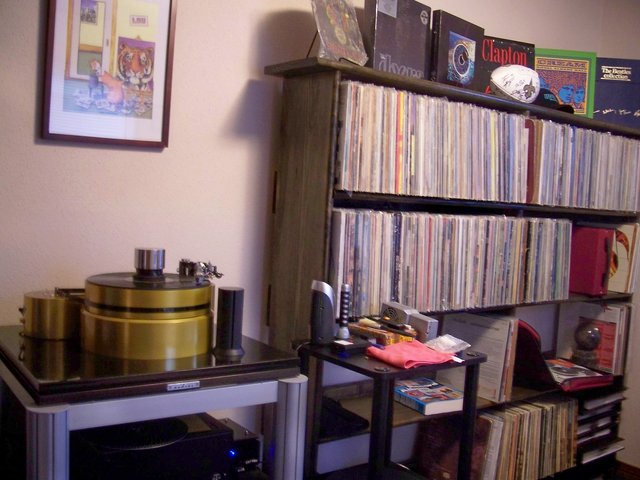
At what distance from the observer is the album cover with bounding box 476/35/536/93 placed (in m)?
2.34

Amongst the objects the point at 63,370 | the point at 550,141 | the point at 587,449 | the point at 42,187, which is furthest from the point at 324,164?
the point at 587,449

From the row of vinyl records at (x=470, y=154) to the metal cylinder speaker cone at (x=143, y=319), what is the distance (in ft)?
2.09

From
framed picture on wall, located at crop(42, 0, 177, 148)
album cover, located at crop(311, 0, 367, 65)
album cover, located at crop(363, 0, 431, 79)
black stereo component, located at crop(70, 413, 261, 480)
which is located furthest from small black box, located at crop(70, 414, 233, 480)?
album cover, located at crop(363, 0, 431, 79)

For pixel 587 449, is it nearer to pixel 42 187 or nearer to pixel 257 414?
pixel 257 414

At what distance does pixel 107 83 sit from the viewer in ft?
5.50

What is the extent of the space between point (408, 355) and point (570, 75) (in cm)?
173

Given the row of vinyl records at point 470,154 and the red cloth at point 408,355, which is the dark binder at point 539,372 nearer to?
the row of vinyl records at point 470,154

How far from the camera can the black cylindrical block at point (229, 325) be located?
138 cm

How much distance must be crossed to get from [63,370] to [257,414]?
956 mm

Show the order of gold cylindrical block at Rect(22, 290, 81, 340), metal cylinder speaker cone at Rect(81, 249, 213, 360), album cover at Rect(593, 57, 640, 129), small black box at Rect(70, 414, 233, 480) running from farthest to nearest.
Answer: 1. album cover at Rect(593, 57, 640, 129)
2. gold cylindrical block at Rect(22, 290, 81, 340)
3. metal cylinder speaker cone at Rect(81, 249, 213, 360)
4. small black box at Rect(70, 414, 233, 480)

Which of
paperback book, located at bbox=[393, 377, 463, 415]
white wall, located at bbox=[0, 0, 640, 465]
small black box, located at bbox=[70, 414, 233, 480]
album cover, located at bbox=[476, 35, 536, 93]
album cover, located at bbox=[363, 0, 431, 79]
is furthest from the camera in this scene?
album cover, located at bbox=[476, 35, 536, 93]

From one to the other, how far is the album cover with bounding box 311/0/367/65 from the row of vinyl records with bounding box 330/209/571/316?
445 mm

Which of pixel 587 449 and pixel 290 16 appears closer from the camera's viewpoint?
pixel 290 16

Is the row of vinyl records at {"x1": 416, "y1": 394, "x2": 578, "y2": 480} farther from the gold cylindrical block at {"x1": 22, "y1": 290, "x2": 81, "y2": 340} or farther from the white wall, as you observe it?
the gold cylindrical block at {"x1": 22, "y1": 290, "x2": 81, "y2": 340}
